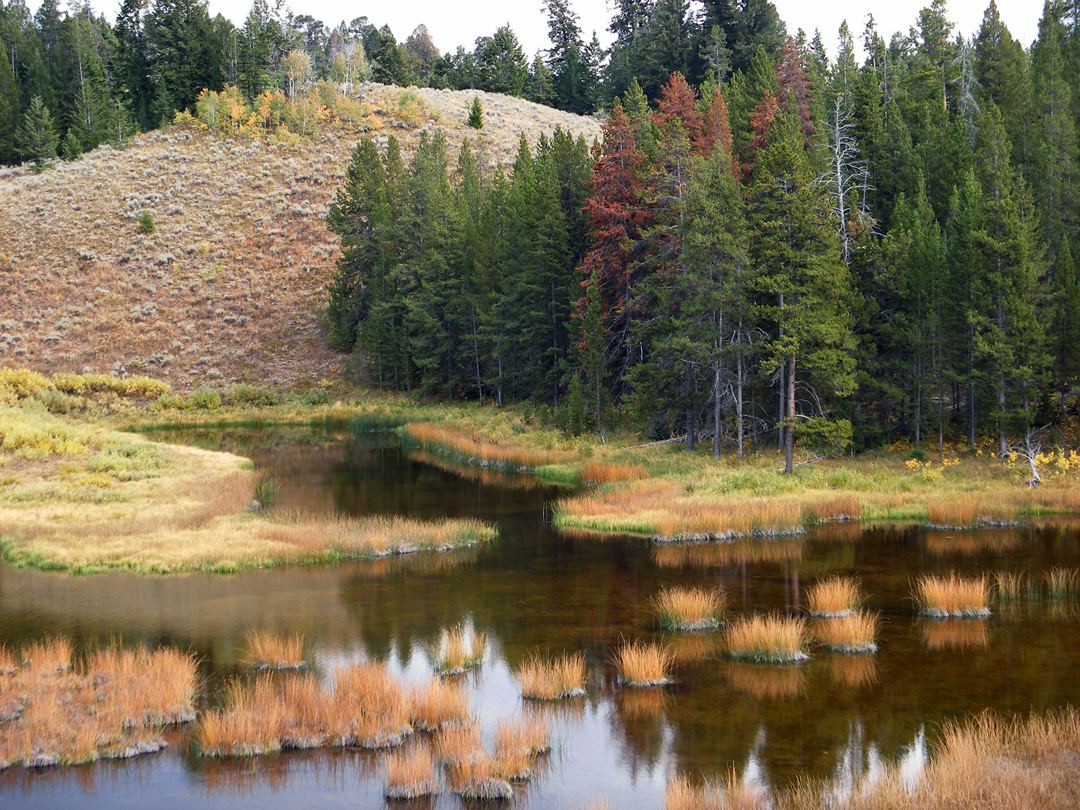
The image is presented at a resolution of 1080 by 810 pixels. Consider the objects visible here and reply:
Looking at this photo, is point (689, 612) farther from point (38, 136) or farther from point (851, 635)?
point (38, 136)

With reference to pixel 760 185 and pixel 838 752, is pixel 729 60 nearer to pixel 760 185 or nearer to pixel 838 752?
pixel 760 185

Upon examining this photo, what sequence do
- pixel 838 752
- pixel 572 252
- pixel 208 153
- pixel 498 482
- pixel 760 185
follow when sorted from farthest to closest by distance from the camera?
pixel 208 153 → pixel 572 252 → pixel 498 482 → pixel 760 185 → pixel 838 752

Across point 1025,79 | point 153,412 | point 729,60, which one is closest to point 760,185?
point 1025,79

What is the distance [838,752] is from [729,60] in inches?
3387

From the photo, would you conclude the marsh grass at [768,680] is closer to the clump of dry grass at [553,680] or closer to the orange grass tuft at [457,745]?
the clump of dry grass at [553,680]

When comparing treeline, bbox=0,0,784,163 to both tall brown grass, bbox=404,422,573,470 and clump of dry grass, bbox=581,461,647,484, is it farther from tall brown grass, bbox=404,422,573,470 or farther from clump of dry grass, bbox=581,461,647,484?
clump of dry grass, bbox=581,461,647,484

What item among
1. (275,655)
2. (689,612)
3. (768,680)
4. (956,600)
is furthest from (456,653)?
(956,600)

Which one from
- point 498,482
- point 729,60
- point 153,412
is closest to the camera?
point 498,482

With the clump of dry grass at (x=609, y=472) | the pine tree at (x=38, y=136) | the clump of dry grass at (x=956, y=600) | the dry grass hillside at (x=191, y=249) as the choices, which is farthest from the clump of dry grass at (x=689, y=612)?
the pine tree at (x=38, y=136)

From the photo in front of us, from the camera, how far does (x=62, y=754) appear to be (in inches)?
491

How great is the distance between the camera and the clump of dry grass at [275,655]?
52.8 feet

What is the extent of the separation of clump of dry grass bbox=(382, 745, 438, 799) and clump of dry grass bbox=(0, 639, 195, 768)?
12.2 feet

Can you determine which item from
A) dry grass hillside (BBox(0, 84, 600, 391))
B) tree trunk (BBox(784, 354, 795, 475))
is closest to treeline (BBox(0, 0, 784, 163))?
dry grass hillside (BBox(0, 84, 600, 391))

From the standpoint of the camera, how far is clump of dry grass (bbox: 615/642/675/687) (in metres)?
15.0
